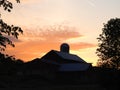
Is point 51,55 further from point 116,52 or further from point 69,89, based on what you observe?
point 69,89

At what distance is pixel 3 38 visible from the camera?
11.4 meters

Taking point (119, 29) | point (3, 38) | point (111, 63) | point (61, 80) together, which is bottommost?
point (3, 38)

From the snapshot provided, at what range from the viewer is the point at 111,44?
80188 millimetres

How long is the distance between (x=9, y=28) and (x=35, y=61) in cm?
5219

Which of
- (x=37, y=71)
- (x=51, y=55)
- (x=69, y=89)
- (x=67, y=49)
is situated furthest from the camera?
(x=67, y=49)

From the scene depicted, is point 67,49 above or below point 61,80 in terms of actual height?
above

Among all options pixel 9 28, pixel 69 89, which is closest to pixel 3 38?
pixel 9 28

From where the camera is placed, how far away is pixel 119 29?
78.4 metres

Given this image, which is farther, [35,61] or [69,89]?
[35,61]

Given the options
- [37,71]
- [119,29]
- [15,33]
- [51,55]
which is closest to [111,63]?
[119,29]

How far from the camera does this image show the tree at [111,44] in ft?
258

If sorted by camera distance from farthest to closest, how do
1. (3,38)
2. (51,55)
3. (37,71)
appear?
(51,55) < (37,71) < (3,38)

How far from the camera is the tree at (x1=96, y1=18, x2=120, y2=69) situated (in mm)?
78625

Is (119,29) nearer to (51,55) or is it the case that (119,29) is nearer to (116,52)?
(116,52)
